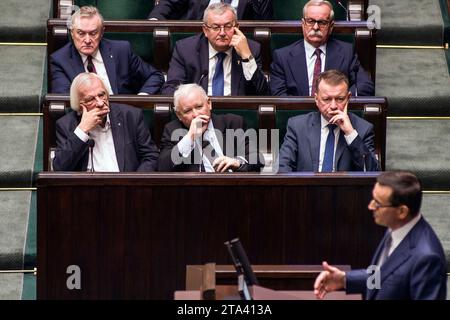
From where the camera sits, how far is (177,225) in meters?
2.48

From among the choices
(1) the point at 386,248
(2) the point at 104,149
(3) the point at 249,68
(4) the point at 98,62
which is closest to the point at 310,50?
(3) the point at 249,68

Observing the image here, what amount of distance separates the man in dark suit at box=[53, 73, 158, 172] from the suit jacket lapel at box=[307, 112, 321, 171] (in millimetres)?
334

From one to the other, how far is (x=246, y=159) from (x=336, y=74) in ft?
0.86

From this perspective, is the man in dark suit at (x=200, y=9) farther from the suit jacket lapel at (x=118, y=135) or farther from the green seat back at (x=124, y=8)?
the suit jacket lapel at (x=118, y=135)

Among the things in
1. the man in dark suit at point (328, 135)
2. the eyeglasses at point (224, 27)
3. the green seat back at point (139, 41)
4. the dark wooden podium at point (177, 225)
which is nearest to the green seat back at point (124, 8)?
the green seat back at point (139, 41)

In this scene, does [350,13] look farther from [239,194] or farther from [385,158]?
[239,194]

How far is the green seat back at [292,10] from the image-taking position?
3.48 meters

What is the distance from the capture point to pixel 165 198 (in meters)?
2.49

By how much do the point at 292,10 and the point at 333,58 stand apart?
43 centimetres

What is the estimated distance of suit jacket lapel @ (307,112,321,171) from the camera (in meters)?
2.81

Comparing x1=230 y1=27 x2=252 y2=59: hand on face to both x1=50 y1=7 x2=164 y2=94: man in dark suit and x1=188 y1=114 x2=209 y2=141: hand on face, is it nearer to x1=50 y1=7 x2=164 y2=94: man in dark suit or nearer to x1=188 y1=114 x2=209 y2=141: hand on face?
x1=50 y1=7 x2=164 y2=94: man in dark suit
